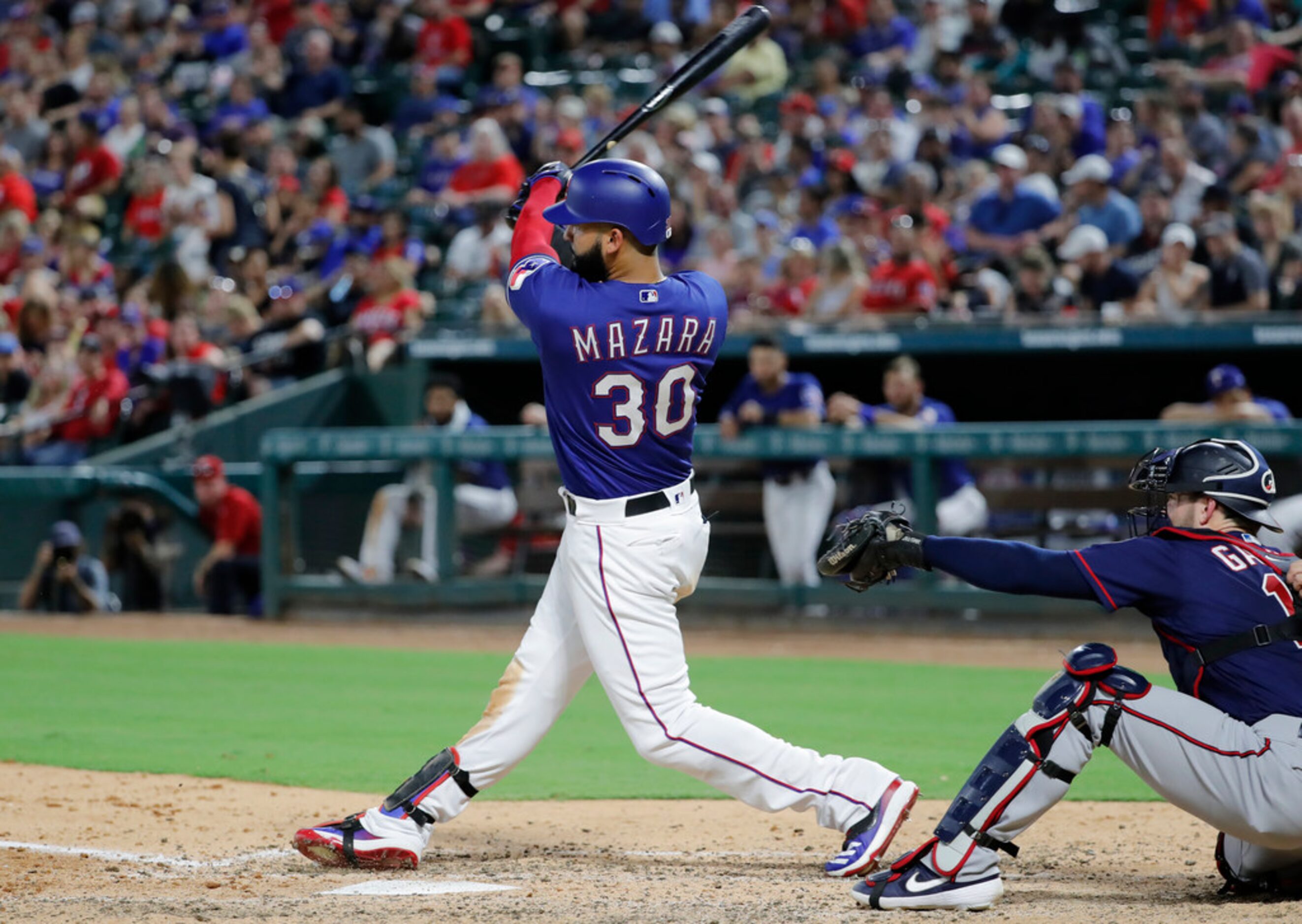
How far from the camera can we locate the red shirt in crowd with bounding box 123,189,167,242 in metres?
15.1

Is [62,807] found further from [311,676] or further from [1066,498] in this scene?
[1066,498]

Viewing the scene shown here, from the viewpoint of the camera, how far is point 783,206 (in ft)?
41.5

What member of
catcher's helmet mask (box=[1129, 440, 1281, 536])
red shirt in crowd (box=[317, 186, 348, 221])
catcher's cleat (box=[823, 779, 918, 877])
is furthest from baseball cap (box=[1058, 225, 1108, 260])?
catcher's cleat (box=[823, 779, 918, 877])

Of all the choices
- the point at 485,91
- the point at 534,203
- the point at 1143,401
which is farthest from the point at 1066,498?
the point at 485,91

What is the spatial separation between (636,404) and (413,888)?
126 cm

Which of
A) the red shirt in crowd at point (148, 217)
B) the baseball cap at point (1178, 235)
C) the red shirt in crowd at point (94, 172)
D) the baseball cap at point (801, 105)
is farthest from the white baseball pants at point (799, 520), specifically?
the red shirt in crowd at point (94, 172)

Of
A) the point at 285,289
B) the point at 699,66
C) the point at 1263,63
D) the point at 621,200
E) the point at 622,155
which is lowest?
the point at 621,200

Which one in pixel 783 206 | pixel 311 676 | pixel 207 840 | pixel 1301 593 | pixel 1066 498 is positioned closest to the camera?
pixel 1301 593

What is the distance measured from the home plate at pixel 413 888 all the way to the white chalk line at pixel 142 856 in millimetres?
455

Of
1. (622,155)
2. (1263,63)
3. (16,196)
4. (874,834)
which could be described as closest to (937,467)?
(1263,63)

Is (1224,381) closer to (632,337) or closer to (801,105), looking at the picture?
(801,105)

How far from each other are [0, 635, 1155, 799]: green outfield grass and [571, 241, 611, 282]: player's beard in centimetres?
195

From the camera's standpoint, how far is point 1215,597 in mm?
3639

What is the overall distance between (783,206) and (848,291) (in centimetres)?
175
